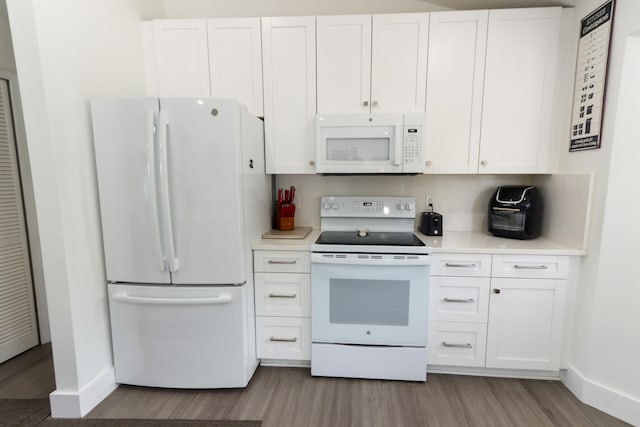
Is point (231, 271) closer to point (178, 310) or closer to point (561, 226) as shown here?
point (178, 310)

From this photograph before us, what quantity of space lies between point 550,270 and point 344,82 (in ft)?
5.86

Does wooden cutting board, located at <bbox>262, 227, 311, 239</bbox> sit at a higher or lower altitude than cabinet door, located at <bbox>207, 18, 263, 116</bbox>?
lower

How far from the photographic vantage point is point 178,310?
1.78m

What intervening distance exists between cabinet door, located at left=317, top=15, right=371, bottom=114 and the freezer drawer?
4.63ft

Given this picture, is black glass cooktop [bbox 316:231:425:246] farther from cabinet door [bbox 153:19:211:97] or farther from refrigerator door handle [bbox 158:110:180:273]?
cabinet door [bbox 153:19:211:97]

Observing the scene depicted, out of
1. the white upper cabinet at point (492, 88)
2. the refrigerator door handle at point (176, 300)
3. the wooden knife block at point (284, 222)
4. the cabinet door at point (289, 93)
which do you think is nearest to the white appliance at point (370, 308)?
the wooden knife block at point (284, 222)

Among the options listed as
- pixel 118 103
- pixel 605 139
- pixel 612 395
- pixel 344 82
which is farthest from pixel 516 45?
pixel 118 103

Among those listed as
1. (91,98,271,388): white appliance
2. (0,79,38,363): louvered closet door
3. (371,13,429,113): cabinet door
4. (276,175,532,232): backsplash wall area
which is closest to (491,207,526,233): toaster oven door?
(276,175,532,232): backsplash wall area

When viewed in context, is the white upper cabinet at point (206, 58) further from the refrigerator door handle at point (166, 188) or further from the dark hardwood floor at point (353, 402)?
the dark hardwood floor at point (353, 402)

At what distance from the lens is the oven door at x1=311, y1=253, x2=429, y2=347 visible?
186 cm

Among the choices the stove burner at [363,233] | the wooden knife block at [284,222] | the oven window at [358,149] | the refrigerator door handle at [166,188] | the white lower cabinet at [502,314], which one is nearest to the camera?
the refrigerator door handle at [166,188]

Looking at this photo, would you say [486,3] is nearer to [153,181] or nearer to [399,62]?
[399,62]

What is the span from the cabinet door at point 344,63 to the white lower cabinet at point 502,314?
3.98 feet

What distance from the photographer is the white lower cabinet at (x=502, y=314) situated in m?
1.85
